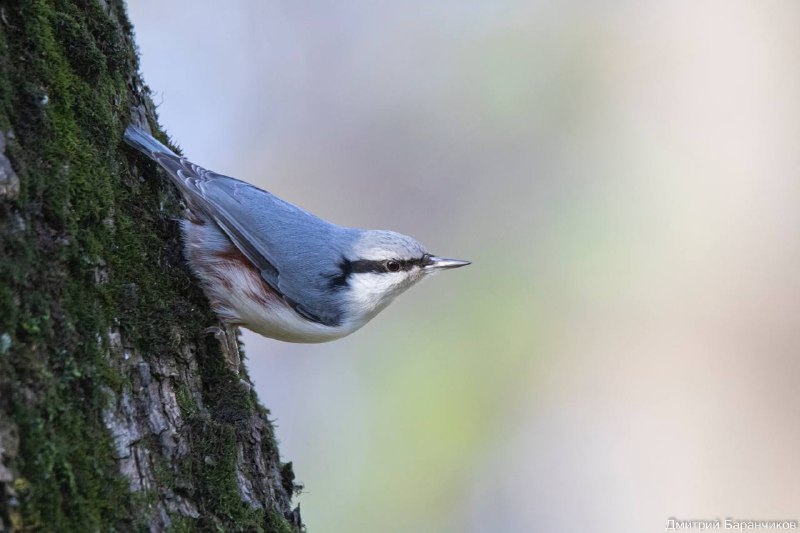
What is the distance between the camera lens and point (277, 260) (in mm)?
3086

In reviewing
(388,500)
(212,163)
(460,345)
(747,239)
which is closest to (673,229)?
(747,239)

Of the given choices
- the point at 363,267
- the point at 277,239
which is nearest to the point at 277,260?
the point at 277,239

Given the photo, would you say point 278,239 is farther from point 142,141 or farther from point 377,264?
point 142,141

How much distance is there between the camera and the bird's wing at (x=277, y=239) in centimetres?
304

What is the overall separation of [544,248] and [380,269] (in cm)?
328

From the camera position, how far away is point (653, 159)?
269 inches

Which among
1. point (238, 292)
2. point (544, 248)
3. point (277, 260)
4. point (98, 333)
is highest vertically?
point (544, 248)

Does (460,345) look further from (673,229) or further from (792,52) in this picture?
(792,52)

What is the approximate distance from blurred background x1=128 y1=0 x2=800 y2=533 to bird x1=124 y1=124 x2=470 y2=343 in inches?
100

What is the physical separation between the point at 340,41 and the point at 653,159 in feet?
9.54

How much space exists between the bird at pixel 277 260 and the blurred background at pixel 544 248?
2.55m

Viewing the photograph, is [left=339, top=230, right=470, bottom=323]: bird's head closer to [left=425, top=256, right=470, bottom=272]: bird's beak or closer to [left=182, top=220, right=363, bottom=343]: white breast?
[left=425, top=256, right=470, bottom=272]: bird's beak

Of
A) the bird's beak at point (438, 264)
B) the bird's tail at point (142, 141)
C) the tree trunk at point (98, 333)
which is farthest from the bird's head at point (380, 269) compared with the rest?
the bird's tail at point (142, 141)

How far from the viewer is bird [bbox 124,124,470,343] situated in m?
2.91
